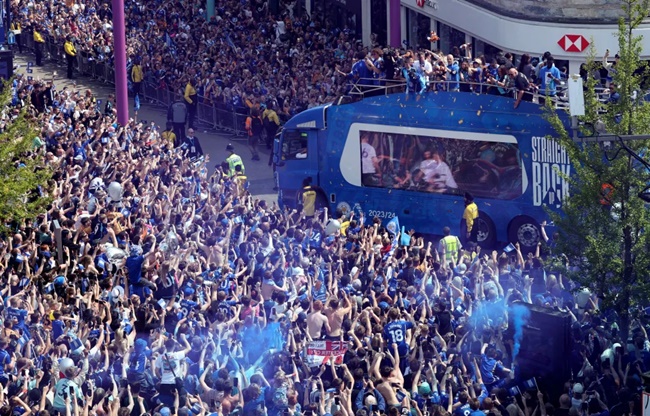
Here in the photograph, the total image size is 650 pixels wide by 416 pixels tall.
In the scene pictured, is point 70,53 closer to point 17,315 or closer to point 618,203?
point 17,315

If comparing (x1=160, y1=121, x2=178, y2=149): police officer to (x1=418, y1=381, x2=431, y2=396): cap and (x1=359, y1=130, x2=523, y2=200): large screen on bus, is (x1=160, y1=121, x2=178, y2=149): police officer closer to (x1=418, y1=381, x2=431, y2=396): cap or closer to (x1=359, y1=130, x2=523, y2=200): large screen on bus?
(x1=359, y1=130, x2=523, y2=200): large screen on bus

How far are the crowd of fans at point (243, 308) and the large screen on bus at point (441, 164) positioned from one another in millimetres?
1118

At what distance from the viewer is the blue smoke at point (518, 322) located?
18.9m

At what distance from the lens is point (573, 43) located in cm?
3419

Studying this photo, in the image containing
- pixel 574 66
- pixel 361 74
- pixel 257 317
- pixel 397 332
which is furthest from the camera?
pixel 574 66

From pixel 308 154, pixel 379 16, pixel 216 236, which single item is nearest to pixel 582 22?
pixel 308 154

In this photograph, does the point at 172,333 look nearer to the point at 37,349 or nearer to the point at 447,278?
the point at 37,349

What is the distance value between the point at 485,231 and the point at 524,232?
0.87m

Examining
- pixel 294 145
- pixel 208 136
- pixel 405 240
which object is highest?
pixel 208 136

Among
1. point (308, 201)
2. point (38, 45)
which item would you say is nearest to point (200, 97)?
point (38, 45)

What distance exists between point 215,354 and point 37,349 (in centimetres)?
227

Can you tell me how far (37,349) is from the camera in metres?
18.2

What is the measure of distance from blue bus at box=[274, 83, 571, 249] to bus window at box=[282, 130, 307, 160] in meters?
0.02

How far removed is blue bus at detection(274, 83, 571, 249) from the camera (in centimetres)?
2742
